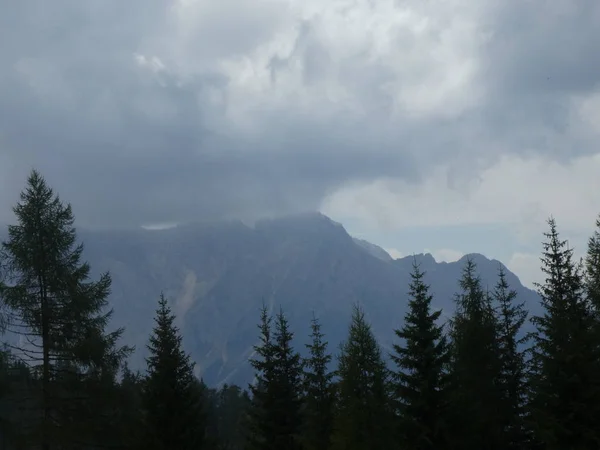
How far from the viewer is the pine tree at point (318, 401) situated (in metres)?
35.4

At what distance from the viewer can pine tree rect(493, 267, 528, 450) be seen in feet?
119

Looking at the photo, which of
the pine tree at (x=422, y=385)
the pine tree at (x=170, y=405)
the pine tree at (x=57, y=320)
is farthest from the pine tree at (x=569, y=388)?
the pine tree at (x=57, y=320)

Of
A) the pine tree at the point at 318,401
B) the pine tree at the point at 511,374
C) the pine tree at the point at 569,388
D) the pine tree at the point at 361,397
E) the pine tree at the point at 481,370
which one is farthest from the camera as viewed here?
the pine tree at the point at 511,374

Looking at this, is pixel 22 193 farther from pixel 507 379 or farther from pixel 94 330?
pixel 507 379

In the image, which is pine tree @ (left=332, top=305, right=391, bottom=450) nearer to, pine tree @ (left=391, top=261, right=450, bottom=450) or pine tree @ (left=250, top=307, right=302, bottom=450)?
pine tree @ (left=391, top=261, right=450, bottom=450)

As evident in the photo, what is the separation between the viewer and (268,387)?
35500mm

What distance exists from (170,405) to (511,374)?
64.0 feet

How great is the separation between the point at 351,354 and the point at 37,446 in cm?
1632

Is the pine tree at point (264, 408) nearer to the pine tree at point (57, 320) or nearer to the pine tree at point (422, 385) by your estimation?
the pine tree at point (422, 385)

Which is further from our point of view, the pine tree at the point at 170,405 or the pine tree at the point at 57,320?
the pine tree at the point at 170,405

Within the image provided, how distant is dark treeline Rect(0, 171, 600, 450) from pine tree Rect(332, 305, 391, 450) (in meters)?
0.07

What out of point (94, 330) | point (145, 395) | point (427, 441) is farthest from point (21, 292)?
point (427, 441)

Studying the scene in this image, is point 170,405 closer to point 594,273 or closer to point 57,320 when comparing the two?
point 57,320

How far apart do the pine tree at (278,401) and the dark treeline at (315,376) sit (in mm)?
74
